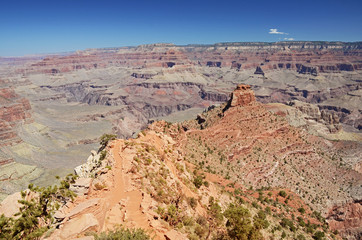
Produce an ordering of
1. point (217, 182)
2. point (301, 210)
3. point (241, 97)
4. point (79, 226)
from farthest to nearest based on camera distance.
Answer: point (241, 97) < point (301, 210) < point (217, 182) < point (79, 226)

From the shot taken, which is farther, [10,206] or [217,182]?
[217,182]

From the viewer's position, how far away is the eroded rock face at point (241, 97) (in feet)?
193

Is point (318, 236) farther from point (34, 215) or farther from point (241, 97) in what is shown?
point (241, 97)

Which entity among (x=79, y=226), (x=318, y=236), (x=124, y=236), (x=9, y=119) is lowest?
(x=9, y=119)

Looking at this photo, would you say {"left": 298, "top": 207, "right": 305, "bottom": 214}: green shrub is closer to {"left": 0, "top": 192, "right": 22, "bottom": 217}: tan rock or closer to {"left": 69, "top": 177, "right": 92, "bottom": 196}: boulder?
{"left": 69, "top": 177, "right": 92, "bottom": 196}: boulder

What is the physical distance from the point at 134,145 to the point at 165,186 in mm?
6942

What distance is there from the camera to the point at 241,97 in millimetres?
59375

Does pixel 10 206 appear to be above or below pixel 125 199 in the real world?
below

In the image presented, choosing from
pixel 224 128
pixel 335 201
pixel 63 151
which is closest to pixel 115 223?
pixel 224 128

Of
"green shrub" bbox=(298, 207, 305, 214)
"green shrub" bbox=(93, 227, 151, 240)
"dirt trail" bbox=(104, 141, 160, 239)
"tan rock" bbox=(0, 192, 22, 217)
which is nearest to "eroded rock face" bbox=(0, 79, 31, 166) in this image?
"tan rock" bbox=(0, 192, 22, 217)

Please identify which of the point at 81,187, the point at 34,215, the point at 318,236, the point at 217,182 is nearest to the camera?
the point at 34,215

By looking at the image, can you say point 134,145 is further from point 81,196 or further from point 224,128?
point 224,128

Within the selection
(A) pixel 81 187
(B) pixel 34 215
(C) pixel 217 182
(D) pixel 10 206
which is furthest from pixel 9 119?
(B) pixel 34 215

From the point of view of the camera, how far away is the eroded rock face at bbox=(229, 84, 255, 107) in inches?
2321
